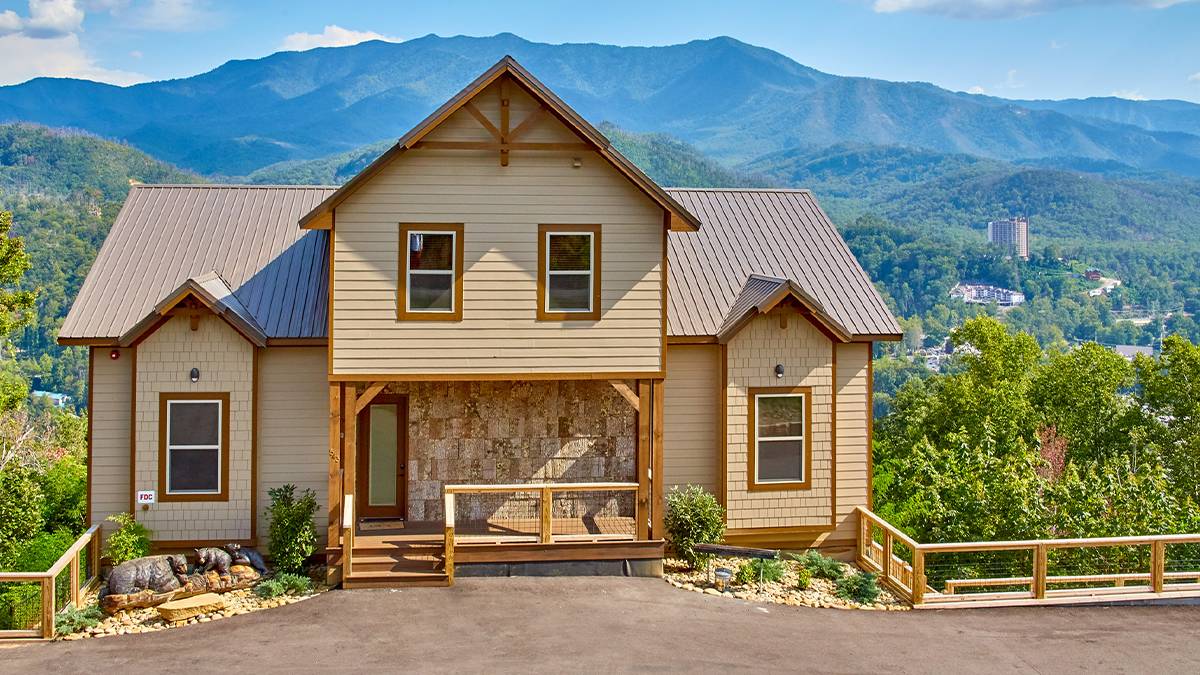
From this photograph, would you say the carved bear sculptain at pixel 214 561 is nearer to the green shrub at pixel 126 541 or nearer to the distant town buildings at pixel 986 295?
the green shrub at pixel 126 541

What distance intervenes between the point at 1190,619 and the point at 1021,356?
66.6 ft

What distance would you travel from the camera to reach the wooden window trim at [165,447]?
15992 mm

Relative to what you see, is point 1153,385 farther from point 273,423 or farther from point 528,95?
point 273,423

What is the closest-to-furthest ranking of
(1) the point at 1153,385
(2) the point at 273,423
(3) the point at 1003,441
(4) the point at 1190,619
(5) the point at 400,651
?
(5) the point at 400,651, (4) the point at 1190,619, (2) the point at 273,423, (3) the point at 1003,441, (1) the point at 1153,385

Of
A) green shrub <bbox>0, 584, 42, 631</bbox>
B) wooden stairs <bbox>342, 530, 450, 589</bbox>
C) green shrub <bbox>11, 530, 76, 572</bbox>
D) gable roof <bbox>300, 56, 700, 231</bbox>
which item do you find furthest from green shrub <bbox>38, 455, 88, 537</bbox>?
gable roof <bbox>300, 56, 700, 231</bbox>

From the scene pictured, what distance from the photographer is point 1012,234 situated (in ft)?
458

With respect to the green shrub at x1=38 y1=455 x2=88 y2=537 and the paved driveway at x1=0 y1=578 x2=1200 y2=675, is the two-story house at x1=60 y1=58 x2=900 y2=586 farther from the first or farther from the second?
the green shrub at x1=38 y1=455 x2=88 y2=537

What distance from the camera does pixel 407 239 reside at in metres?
15.5

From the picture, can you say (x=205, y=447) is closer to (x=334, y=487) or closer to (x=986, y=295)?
(x=334, y=487)

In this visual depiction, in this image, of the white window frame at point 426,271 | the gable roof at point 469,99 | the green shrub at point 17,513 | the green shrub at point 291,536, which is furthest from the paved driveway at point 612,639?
the gable roof at point 469,99

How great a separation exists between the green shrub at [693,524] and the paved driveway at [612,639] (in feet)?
3.80

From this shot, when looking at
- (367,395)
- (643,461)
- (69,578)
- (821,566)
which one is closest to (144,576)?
(69,578)

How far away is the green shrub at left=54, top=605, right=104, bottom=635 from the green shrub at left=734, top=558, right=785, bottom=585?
28.5 feet

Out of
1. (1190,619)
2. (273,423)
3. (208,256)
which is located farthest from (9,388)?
(1190,619)
